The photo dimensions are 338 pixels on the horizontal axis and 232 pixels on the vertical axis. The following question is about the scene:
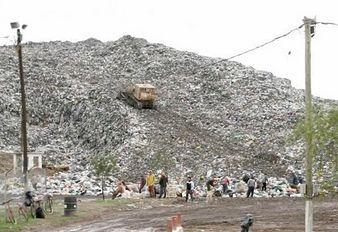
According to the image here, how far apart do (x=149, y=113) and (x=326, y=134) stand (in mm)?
43325

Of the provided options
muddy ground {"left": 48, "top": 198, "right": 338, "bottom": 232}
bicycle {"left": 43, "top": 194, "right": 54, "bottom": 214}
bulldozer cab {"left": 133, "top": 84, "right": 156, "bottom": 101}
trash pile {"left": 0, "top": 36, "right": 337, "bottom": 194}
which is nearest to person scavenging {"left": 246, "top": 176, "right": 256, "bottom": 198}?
muddy ground {"left": 48, "top": 198, "right": 338, "bottom": 232}

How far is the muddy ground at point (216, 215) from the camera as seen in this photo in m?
25.0

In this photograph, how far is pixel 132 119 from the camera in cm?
5512

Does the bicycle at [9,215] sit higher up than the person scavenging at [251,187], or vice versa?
the person scavenging at [251,187]

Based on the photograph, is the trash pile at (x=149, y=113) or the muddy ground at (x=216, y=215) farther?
the trash pile at (x=149, y=113)

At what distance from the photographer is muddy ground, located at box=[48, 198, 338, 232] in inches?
984

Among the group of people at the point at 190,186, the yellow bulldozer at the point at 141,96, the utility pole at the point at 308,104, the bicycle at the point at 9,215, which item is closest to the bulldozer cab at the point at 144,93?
the yellow bulldozer at the point at 141,96

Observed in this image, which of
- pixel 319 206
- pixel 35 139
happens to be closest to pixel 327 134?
pixel 319 206

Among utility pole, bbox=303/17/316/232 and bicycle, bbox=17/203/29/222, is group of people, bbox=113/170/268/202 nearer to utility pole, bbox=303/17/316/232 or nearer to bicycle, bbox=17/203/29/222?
bicycle, bbox=17/203/29/222

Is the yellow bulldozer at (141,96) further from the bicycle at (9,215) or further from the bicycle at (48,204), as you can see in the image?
the bicycle at (9,215)

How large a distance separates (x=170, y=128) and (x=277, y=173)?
1169 cm

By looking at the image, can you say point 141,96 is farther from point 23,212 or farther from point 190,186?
point 23,212

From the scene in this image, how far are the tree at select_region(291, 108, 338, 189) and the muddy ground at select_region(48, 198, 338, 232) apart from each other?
359 inches

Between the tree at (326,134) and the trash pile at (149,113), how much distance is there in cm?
2575
